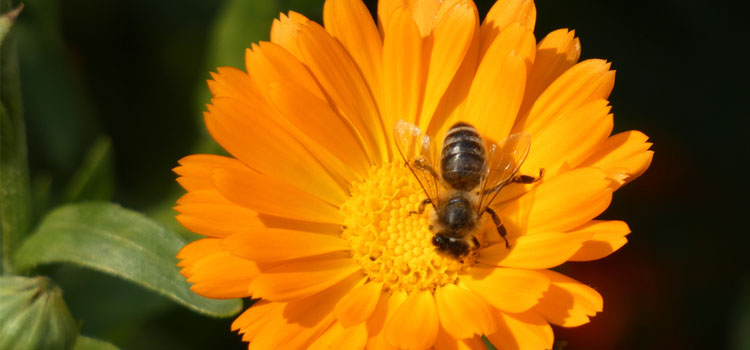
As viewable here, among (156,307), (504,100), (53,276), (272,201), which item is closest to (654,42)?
(504,100)

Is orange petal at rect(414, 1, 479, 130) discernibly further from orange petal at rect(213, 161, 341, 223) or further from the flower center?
orange petal at rect(213, 161, 341, 223)

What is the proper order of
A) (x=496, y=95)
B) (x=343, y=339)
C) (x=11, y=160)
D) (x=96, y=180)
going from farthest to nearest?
(x=96, y=180) < (x=11, y=160) < (x=496, y=95) < (x=343, y=339)

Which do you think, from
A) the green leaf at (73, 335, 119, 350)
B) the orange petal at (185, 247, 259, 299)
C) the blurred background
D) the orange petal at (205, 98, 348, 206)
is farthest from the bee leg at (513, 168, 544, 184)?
the green leaf at (73, 335, 119, 350)

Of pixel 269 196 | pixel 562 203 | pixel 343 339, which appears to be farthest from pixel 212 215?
pixel 562 203

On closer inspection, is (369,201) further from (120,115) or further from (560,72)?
(120,115)

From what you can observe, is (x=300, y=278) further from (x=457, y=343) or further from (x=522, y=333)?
(x=522, y=333)

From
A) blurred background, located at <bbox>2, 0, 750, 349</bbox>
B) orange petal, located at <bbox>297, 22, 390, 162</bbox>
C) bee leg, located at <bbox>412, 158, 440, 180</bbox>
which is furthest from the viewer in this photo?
blurred background, located at <bbox>2, 0, 750, 349</bbox>
